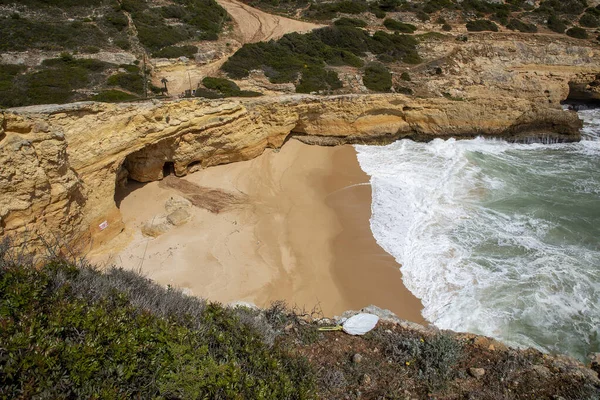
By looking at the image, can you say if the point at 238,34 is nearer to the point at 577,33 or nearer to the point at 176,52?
the point at 176,52

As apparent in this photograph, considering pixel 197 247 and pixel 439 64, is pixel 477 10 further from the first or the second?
pixel 197 247

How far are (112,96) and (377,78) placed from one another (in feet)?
44.5

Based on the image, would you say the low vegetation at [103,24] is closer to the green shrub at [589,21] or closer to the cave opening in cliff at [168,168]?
the cave opening in cliff at [168,168]

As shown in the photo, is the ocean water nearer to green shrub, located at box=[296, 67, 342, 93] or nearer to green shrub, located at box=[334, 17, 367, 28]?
green shrub, located at box=[296, 67, 342, 93]

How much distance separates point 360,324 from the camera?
6383 millimetres

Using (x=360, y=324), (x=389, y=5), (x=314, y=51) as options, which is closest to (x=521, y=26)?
(x=389, y=5)

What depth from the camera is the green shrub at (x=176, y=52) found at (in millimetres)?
20125

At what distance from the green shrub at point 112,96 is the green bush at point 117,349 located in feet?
34.4

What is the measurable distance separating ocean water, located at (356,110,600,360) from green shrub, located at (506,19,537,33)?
16701 mm

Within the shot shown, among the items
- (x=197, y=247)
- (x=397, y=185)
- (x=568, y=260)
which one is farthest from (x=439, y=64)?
(x=197, y=247)

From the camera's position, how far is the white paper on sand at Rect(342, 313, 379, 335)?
20.4 ft

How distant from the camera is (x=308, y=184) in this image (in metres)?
15.0

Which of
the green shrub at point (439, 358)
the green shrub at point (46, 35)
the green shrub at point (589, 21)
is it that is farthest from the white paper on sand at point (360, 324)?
the green shrub at point (589, 21)

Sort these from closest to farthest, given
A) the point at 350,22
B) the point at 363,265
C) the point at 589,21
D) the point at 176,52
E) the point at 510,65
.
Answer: the point at 363,265 → the point at 176,52 → the point at 510,65 → the point at 350,22 → the point at 589,21
